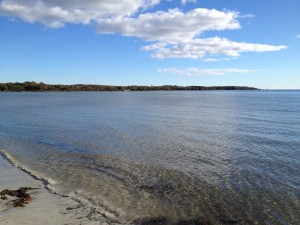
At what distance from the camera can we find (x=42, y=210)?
1180 cm

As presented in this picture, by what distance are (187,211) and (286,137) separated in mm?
18943

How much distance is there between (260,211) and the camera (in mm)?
12531

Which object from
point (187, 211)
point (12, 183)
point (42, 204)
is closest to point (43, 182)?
point (12, 183)

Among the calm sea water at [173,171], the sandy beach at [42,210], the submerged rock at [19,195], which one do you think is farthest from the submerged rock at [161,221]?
the submerged rock at [19,195]

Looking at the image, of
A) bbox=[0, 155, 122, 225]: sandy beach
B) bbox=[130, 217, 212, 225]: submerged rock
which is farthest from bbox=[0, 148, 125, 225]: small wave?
bbox=[130, 217, 212, 225]: submerged rock

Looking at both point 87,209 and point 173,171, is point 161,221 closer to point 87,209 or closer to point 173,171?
point 87,209

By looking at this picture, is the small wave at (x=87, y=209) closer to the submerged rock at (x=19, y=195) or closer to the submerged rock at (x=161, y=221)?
the submerged rock at (x=161, y=221)

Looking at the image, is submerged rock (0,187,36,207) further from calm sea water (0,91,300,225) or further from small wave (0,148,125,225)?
calm sea water (0,91,300,225)

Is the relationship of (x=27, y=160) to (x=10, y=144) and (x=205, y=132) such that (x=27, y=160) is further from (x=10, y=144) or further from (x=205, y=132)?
(x=205, y=132)

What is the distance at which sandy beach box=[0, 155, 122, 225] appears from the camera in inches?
427

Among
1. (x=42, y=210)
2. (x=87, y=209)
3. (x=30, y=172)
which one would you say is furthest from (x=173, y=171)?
(x=42, y=210)

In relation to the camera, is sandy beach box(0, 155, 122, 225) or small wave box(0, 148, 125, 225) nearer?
sandy beach box(0, 155, 122, 225)

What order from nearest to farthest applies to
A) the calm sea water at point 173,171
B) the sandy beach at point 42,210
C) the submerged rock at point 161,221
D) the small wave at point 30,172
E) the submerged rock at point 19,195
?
the sandy beach at point 42,210, the submerged rock at point 161,221, the submerged rock at point 19,195, the calm sea water at point 173,171, the small wave at point 30,172

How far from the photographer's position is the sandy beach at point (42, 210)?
1085 centimetres
